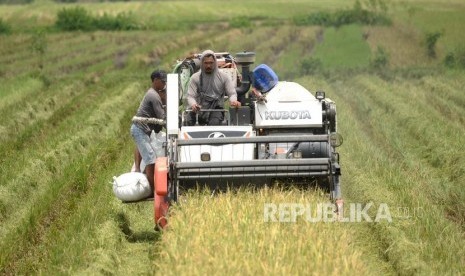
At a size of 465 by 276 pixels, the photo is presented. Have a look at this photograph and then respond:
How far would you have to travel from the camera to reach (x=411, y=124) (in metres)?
19.5

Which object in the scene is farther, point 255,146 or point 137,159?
point 137,159

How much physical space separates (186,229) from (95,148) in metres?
8.24

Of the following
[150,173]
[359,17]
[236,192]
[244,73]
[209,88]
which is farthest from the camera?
[359,17]

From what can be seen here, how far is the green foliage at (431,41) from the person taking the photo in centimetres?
4119

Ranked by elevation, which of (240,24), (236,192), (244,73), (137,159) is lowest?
(240,24)

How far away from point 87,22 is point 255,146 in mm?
53675

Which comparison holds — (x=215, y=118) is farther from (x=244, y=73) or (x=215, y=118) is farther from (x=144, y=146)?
(x=244, y=73)

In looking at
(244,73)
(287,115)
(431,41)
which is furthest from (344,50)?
(287,115)

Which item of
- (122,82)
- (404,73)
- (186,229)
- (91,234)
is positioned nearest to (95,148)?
(91,234)

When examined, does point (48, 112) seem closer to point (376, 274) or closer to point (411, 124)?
point (411, 124)

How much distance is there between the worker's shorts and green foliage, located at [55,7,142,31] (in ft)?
169

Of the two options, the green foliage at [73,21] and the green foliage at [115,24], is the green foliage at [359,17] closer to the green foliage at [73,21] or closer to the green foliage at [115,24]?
the green foliage at [115,24]

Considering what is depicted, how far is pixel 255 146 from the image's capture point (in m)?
11.2

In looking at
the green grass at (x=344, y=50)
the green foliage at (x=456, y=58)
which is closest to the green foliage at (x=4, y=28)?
the green grass at (x=344, y=50)
